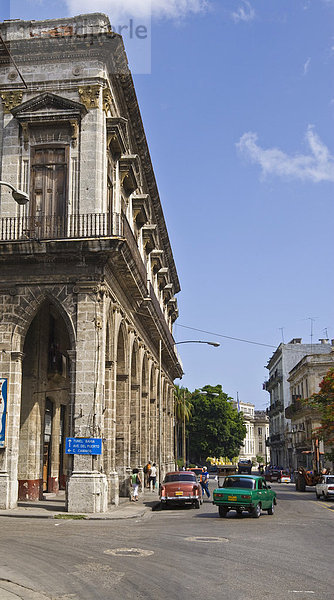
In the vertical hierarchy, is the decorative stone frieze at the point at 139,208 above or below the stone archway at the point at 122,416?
above

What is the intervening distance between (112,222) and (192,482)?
1101 cm

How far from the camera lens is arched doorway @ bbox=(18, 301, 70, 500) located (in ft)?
79.4

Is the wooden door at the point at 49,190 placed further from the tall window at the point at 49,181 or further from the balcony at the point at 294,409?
the balcony at the point at 294,409

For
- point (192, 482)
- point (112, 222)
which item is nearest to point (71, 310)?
point (112, 222)

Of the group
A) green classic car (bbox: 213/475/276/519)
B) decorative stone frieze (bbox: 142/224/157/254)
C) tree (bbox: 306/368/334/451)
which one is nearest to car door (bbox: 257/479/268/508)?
green classic car (bbox: 213/475/276/519)

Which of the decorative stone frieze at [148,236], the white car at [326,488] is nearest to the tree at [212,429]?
the white car at [326,488]

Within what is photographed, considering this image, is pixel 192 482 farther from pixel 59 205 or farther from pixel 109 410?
pixel 59 205

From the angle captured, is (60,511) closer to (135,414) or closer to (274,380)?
(135,414)

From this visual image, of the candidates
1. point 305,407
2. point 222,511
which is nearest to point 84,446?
point 222,511

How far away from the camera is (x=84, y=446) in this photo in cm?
2097

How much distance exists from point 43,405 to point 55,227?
291 inches

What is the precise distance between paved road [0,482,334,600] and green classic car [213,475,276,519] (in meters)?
1.53

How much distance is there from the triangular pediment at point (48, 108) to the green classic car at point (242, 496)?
48.0ft

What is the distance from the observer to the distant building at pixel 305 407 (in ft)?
226
